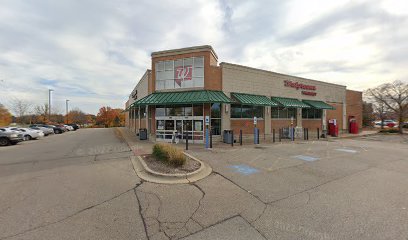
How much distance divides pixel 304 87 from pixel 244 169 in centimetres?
1859

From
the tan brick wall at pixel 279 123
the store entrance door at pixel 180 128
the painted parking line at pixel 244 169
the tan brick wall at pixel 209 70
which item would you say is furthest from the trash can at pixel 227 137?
the tan brick wall at pixel 279 123

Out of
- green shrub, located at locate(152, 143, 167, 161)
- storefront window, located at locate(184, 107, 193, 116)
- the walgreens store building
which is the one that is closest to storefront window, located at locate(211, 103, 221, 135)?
the walgreens store building

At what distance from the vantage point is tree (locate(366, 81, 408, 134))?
85.5ft

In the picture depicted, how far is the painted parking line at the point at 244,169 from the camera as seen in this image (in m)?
6.80

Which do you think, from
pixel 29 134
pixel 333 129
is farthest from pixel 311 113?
pixel 29 134

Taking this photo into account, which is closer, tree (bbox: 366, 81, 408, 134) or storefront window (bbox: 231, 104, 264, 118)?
storefront window (bbox: 231, 104, 264, 118)

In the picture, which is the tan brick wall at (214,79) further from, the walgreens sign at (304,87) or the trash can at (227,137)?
the walgreens sign at (304,87)

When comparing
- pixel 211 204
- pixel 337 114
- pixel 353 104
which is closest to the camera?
pixel 211 204

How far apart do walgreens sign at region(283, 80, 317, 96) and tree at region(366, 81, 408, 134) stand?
1508 centimetres

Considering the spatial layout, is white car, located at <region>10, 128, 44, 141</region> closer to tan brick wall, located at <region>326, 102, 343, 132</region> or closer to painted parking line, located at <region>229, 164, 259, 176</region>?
painted parking line, located at <region>229, 164, 259, 176</region>

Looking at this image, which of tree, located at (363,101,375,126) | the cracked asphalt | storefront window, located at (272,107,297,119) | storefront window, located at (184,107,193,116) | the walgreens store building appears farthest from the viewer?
tree, located at (363,101,375,126)

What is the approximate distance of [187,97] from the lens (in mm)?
13789

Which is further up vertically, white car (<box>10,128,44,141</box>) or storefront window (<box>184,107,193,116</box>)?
storefront window (<box>184,107,193,116</box>)

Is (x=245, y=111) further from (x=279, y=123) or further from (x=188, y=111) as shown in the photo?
(x=188, y=111)
